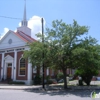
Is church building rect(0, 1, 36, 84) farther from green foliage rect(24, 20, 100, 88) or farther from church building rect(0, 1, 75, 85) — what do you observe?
green foliage rect(24, 20, 100, 88)

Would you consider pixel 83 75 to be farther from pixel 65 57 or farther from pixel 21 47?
pixel 21 47

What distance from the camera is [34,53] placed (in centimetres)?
1723

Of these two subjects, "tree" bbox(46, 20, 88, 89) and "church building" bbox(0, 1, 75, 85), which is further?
"church building" bbox(0, 1, 75, 85)

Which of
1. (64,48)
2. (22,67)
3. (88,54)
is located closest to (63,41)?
(64,48)

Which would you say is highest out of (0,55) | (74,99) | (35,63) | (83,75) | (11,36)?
(11,36)

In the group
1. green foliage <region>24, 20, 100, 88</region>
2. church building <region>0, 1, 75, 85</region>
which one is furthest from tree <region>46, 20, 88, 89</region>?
church building <region>0, 1, 75, 85</region>

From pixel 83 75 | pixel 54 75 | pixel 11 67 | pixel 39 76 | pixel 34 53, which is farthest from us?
pixel 54 75

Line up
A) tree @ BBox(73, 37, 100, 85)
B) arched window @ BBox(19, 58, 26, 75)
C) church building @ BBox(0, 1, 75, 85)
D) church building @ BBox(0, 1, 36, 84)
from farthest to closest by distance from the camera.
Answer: arched window @ BBox(19, 58, 26, 75), church building @ BBox(0, 1, 36, 84), church building @ BBox(0, 1, 75, 85), tree @ BBox(73, 37, 100, 85)

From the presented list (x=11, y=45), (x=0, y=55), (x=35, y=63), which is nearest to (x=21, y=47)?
(x=11, y=45)

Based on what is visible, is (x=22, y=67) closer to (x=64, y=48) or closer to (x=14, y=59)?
(x=14, y=59)

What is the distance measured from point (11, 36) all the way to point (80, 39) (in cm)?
1474

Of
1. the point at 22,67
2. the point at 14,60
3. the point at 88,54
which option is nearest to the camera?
the point at 88,54

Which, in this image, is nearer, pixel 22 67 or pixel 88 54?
pixel 88 54

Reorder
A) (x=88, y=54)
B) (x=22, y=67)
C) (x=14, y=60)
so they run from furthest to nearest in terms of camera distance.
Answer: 1. (x=14, y=60)
2. (x=22, y=67)
3. (x=88, y=54)
